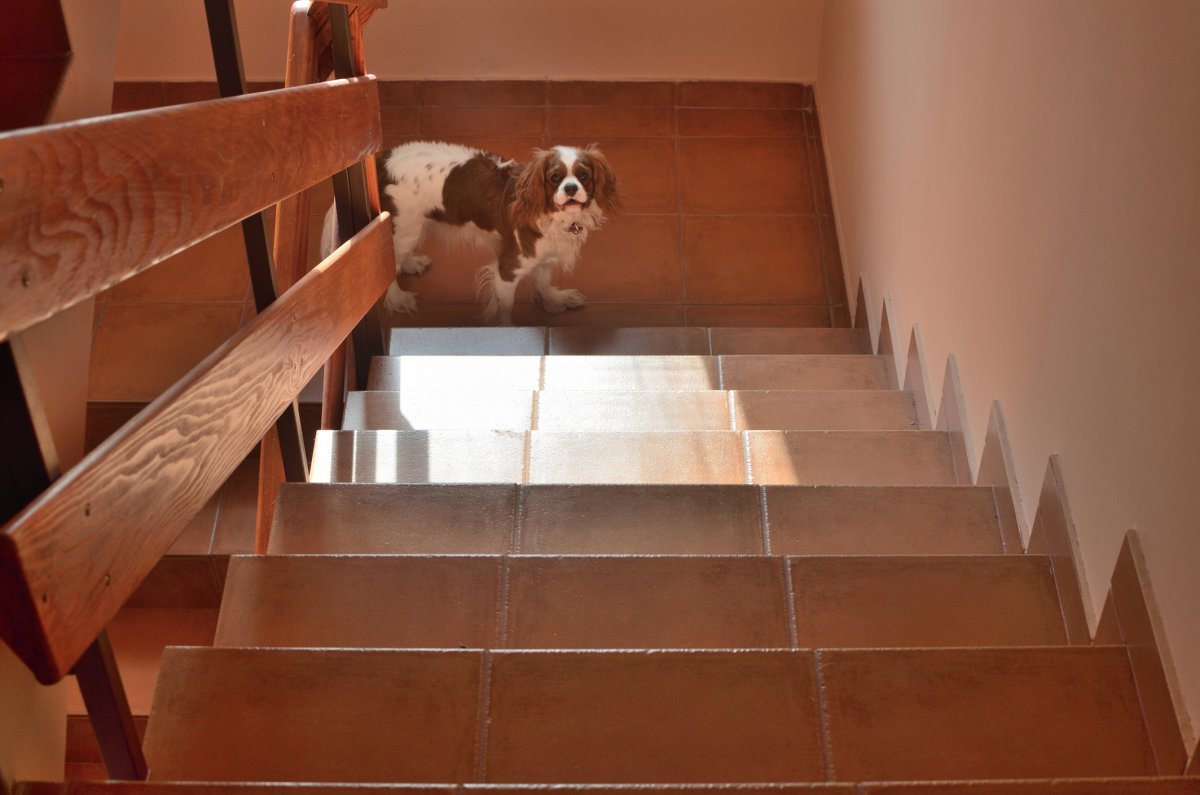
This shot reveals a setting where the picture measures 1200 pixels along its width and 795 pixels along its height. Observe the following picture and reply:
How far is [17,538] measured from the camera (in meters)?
0.90

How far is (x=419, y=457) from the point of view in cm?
246

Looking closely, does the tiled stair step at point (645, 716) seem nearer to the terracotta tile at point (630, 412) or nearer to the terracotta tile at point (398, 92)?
the terracotta tile at point (630, 412)

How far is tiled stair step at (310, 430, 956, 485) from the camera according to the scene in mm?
2389

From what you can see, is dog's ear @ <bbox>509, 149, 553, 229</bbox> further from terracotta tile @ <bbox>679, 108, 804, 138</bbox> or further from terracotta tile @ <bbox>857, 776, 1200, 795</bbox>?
terracotta tile @ <bbox>857, 776, 1200, 795</bbox>

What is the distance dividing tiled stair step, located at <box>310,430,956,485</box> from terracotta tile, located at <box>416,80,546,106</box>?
250 centimetres

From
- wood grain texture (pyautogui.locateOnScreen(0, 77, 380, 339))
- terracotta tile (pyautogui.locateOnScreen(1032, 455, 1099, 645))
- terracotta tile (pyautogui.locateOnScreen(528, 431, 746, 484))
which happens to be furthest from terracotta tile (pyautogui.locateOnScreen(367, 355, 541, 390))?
terracotta tile (pyautogui.locateOnScreen(1032, 455, 1099, 645))

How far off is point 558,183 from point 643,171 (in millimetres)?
998

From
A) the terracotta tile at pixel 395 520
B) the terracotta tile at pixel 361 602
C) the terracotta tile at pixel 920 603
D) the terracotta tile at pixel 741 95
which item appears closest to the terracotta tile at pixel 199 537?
the terracotta tile at pixel 395 520

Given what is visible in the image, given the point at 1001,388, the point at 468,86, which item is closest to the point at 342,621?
the point at 1001,388

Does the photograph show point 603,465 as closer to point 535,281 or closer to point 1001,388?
point 1001,388

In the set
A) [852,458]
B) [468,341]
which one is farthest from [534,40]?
[852,458]

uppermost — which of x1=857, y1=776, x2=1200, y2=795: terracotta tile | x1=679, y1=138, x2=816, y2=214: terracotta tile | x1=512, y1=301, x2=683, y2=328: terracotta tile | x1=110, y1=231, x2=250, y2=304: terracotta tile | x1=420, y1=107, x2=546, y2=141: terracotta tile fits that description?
x1=420, y1=107, x2=546, y2=141: terracotta tile

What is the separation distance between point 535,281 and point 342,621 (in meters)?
2.44

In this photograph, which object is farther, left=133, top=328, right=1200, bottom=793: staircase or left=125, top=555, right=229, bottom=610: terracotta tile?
left=125, top=555, right=229, bottom=610: terracotta tile
